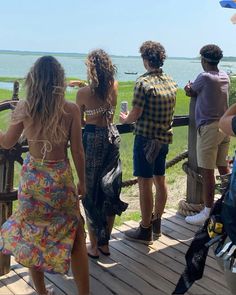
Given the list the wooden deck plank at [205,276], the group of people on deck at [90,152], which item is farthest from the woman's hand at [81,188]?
the wooden deck plank at [205,276]

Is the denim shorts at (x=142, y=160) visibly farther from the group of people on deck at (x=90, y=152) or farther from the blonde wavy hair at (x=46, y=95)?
the blonde wavy hair at (x=46, y=95)

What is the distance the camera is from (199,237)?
84.9 inches

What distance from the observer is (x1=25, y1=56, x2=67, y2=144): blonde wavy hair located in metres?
2.43

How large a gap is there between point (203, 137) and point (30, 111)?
182 cm

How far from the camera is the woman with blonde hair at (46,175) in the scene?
8.02ft

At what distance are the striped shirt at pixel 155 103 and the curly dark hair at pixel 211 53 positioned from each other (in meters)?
0.41

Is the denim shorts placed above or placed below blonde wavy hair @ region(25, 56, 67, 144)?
below

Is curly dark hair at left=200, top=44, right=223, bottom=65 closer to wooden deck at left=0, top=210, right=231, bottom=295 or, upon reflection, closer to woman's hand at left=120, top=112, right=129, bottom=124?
woman's hand at left=120, top=112, right=129, bottom=124

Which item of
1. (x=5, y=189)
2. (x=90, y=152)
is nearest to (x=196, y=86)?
(x=90, y=152)

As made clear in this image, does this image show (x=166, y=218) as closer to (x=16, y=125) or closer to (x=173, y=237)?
(x=173, y=237)

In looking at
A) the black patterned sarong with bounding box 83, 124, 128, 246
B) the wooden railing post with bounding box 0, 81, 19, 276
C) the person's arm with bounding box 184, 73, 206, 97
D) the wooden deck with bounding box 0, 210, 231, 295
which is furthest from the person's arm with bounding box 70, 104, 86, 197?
the person's arm with bounding box 184, 73, 206, 97

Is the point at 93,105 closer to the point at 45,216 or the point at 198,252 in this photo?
the point at 45,216

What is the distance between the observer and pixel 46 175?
2520 mm

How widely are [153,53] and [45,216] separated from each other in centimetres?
147
